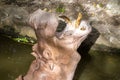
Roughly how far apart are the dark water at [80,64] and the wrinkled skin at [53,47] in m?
1.07

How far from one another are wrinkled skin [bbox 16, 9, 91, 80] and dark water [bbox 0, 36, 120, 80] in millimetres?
1068

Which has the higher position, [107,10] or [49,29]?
[49,29]

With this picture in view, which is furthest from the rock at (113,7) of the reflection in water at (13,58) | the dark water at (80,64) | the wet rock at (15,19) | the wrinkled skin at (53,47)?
the wrinkled skin at (53,47)

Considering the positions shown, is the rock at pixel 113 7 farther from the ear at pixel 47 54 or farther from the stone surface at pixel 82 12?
the ear at pixel 47 54

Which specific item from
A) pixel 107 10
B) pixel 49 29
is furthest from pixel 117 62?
pixel 49 29

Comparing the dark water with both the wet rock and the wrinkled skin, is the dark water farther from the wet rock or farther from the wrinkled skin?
the wrinkled skin

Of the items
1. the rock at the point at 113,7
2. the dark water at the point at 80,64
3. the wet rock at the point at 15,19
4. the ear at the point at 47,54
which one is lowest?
the dark water at the point at 80,64

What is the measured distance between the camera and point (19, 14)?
15.6 ft

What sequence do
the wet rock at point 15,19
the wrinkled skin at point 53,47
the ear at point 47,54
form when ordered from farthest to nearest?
the wet rock at point 15,19 → the ear at point 47,54 → the wrinkled skin at point 53,47

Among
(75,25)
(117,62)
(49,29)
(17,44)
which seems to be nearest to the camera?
(49,29)

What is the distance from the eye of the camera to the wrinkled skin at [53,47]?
104 inches

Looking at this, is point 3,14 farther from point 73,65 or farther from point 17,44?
point 73,65

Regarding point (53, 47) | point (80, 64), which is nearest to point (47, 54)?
point (53, 47)

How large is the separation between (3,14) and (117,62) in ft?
6.69
